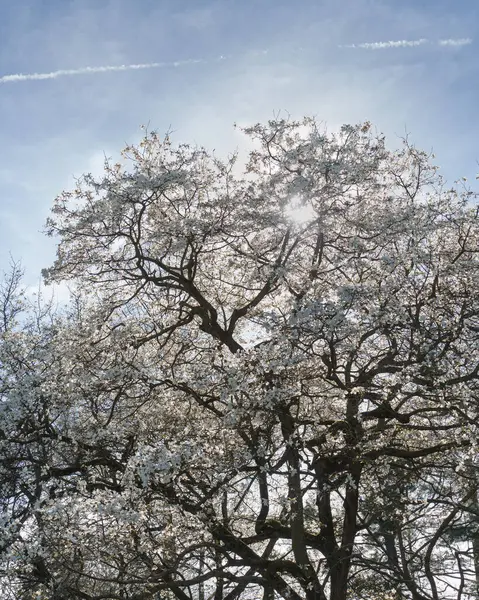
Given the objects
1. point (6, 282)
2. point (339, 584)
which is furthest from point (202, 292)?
A: point (6, 282)

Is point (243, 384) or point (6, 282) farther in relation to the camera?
point (6, 282)

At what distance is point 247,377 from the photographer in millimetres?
8039

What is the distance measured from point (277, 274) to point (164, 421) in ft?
11.2

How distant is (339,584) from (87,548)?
13.3 ft

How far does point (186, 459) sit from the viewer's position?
7.52 meters

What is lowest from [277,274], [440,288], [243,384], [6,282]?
[243,384]

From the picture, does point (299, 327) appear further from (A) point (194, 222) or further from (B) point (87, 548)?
(B) point (87, 548)

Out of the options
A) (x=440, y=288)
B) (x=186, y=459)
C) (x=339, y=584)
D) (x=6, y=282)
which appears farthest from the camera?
(x=6, y=282)

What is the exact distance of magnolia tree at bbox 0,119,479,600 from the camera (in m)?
7.62

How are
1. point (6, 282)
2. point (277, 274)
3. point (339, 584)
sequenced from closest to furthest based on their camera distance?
1. point (339, 584)
2. point (277, 274)
3. point (6, 282)

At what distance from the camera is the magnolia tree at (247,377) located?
7625mm

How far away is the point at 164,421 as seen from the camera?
1016 centimetres

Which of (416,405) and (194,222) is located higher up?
(194,222)

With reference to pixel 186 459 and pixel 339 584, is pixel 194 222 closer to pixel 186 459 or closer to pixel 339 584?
pixel 186 459
